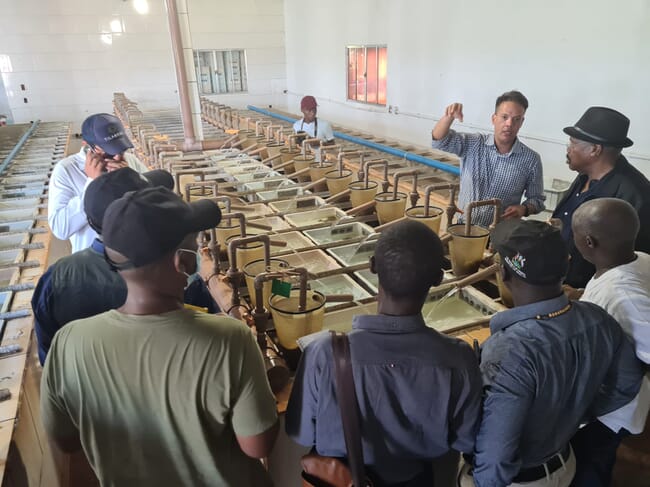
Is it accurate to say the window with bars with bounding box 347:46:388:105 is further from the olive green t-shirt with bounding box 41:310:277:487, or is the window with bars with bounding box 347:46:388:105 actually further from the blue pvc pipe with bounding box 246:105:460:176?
the olive green t-shirt with bounding box 41:310:277:487

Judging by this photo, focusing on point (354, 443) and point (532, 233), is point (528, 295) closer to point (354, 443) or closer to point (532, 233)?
point (532, 233)

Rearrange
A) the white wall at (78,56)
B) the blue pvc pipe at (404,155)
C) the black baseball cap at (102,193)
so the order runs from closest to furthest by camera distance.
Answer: the black baseball cap at (102,193), the blue pvc pipe at (404,155), the white wall at (78,56)

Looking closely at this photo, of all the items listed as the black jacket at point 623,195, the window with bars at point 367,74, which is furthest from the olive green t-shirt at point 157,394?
the window with bars at point 367,74

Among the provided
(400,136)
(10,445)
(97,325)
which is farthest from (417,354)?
(400,136)

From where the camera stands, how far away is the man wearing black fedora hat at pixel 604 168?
7.18ft

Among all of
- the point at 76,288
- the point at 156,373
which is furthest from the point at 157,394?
the point at 76,288

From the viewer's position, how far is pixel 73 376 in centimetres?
110

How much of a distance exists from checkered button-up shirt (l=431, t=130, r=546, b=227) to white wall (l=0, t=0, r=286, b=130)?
11152 mm

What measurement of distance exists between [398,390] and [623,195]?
1748 millimetres

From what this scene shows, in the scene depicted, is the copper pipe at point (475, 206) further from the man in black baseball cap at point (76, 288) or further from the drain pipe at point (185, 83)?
the drain pipe at point (185, 83)

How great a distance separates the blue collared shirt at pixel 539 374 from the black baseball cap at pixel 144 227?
93cm

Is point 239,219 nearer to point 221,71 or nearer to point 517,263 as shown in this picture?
point 517,263

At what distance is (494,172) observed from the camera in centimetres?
295

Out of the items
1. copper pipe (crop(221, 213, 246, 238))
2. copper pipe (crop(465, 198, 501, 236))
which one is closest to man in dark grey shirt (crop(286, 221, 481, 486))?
copper pipe (crop(465, 198, 501, 236))
